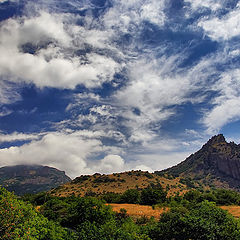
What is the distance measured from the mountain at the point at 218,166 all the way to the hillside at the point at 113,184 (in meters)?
Result: 48.6

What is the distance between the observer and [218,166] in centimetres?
16338

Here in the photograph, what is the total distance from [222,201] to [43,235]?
197 ft

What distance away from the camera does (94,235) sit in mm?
13617

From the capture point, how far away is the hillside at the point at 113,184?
97938mm

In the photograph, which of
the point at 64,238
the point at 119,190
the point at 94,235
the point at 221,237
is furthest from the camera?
the point at 119,190

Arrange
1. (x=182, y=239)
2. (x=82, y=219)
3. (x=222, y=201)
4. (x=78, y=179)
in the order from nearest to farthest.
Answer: (x=182, y=239) → (x=82, y=219) → (x=222, y=201) → (x=78, y=179)

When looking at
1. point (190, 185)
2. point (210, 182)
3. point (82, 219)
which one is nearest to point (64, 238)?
point (82, 219)

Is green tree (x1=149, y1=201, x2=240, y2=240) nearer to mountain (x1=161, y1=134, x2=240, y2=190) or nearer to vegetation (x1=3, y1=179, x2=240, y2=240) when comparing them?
vegetation (x1=3, y1=179, x2=240, y2=240)

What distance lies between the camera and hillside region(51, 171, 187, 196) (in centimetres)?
9794

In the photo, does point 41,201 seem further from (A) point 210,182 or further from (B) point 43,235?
(A) point 210,182

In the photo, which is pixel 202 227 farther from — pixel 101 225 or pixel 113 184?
pixel 113 184

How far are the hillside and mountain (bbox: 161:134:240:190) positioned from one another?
4864cm

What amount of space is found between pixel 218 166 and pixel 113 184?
334 feet

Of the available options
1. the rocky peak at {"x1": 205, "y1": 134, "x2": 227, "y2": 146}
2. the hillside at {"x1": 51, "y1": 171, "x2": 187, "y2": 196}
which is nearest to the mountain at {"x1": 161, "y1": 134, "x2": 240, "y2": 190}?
the rocky peak at {"x1": 205, "y1": 134, "x2": 227, "y2": 146}
